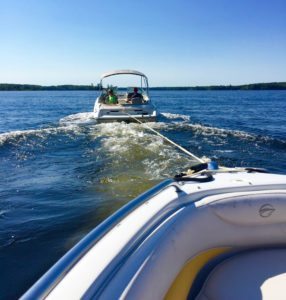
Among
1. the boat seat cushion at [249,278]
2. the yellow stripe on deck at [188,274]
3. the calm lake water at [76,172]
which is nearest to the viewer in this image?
the yellow stripe on deck at [188,274]

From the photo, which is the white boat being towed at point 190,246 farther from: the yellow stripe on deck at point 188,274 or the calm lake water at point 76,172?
the calm lake water at point 76,172

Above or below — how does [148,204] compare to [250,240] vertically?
above

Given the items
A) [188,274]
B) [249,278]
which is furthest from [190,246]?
[249,278]

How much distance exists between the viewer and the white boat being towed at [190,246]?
5.33ft

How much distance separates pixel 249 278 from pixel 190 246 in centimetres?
55

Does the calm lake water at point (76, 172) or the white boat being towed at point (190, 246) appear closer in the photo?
the white boat being towed at point (190, 246)

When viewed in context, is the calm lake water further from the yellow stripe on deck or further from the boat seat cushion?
the boat seat cushion

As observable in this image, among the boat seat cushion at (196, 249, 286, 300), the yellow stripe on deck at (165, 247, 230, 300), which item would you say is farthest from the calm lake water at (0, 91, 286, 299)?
the boat seat cushion at (196, 249, 286, 300)

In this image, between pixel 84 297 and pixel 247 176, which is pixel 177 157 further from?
pixel 84 297

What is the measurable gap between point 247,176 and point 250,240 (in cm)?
56

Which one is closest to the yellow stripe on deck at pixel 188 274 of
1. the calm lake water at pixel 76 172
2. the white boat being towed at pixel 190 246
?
the white boat being towed at pixel 190 246

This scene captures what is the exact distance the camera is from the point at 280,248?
2861mm

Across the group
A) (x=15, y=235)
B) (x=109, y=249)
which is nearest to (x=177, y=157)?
(x=15, y=235)

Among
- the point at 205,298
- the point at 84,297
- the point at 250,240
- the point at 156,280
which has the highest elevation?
the point at 84,297
